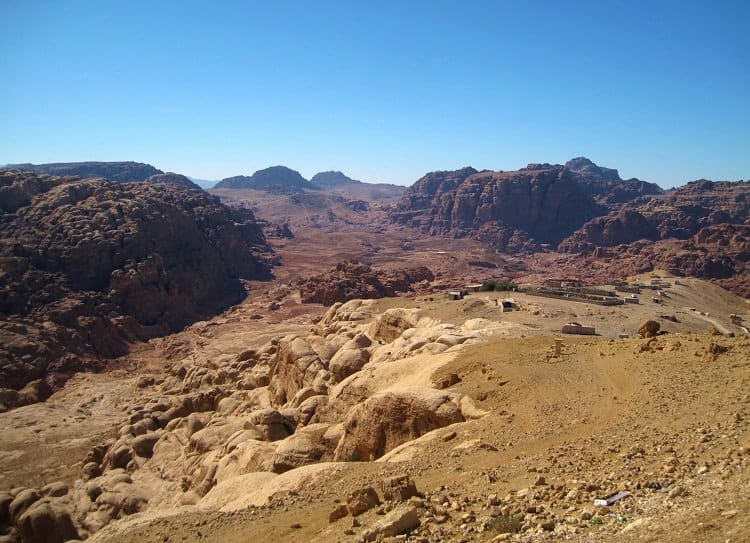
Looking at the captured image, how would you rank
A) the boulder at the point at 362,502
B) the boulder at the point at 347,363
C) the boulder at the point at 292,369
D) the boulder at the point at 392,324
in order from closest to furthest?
the boulder at the point at 362,502
the boulder at the point at 347,363
the boulder at the point at 292,369
the boulder at the point at 392,324

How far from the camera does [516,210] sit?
112m

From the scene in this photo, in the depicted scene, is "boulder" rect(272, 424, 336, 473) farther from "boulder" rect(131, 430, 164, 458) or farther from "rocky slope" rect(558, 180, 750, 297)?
"rocky slope" rect(558, 180, 750, 297)

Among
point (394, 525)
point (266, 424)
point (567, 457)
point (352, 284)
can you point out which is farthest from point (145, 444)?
point (352, 284)

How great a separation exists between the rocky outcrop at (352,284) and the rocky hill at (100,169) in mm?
108846

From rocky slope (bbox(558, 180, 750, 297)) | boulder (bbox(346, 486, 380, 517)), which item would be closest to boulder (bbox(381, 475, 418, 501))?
boulder (bbox(346, 486, 380, 517))

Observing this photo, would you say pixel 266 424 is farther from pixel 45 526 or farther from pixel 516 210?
pixel 516 210

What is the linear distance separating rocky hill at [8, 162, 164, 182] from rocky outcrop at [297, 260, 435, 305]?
109 meters

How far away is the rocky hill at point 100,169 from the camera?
146 m

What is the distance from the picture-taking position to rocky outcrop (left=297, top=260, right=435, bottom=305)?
55156 mm

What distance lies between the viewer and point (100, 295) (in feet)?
159

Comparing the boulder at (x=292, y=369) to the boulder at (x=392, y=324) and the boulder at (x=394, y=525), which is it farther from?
the boulder at (x=394, y=525)

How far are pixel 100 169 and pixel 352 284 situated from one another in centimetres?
12517

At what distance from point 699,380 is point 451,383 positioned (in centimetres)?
626

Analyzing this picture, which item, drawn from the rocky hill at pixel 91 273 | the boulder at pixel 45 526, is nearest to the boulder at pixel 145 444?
the boulder at pixel 45 526
